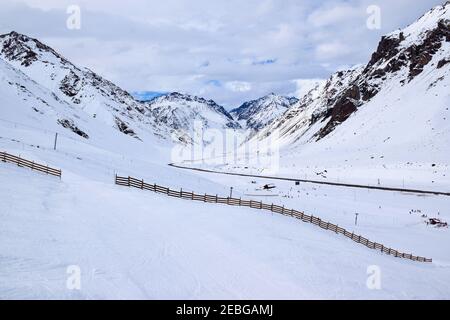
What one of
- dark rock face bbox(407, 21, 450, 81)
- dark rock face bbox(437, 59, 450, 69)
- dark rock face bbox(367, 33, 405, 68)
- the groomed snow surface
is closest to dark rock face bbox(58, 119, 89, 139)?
the groomed snow surface

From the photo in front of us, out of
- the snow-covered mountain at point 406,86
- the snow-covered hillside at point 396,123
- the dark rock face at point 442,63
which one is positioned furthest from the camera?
A: the dark rock face at point 442,63

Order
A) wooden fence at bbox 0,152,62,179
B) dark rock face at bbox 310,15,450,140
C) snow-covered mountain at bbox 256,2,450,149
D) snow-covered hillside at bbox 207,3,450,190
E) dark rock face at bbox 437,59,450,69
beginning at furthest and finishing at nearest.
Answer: dark rock face at bbox 310,15,450,140 → dark rock face at bbox 437,59,450,69 → snow-covered mountain at bbox 256,2,450,149 → snow-covered hillside at bbox 207,3,450,190 → wooden fence at bbox 0,152,62,179

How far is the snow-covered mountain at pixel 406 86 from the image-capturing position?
329 ft

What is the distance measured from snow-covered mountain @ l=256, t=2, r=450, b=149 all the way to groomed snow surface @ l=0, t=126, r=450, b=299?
2644 inches

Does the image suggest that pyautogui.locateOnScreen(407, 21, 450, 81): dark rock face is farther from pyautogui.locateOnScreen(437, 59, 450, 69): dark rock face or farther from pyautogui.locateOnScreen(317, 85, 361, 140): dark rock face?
pyautogui.locateOnScreen(317, 85, 361, 140): dark rock face

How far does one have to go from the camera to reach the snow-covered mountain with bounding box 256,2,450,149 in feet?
329

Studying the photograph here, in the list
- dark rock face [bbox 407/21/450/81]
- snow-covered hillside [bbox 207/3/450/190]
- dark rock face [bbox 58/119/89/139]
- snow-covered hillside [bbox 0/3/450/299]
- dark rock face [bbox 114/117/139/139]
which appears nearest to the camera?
snow-covered hillside [bbox 0/3/450/299]

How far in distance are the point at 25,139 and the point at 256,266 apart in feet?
185

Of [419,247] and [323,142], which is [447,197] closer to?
[419,247]

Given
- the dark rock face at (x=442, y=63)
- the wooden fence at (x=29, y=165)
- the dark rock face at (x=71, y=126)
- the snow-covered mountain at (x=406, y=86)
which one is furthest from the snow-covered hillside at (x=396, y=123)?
the wooden fence at (x=29, y=165)

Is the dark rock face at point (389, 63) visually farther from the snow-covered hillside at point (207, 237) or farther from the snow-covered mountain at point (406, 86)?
the snow-covered hillside at point (207, 237)

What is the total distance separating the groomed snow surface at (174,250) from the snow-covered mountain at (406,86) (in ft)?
220

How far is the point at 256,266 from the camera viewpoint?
20734 mm
